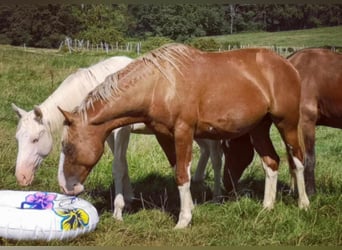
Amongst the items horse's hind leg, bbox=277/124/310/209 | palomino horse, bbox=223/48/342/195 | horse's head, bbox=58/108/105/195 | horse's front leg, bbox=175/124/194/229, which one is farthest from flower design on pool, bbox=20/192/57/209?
horse's hind leg, bbox=277/124/310/209

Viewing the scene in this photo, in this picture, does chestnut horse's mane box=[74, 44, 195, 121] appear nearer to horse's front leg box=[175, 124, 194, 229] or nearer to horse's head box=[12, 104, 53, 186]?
horse's front leg box=[175, 124, 194, 229]

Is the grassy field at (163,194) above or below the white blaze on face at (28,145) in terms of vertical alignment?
below

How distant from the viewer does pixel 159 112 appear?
10.00 feet

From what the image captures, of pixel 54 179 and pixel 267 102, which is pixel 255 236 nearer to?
pixel 267 102

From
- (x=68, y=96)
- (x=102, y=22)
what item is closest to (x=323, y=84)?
(x=102, y=22)

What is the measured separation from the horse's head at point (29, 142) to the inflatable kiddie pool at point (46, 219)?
30cm

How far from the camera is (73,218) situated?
2.93 metres

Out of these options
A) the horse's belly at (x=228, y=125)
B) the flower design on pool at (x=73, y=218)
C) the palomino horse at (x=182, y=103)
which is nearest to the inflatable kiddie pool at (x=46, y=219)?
the flower design on pool at (x=73, y=218)

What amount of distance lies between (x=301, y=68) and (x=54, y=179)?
226 centimetres

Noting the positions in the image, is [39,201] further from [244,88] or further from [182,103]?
[244,88]

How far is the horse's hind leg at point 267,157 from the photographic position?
355 cm

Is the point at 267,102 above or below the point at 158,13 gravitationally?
below

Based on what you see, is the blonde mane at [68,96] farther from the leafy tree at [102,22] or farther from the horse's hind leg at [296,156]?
the horse's hind leg at [296,156]

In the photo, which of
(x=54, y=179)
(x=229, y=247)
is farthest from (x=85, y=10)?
(x=229, y=247)
